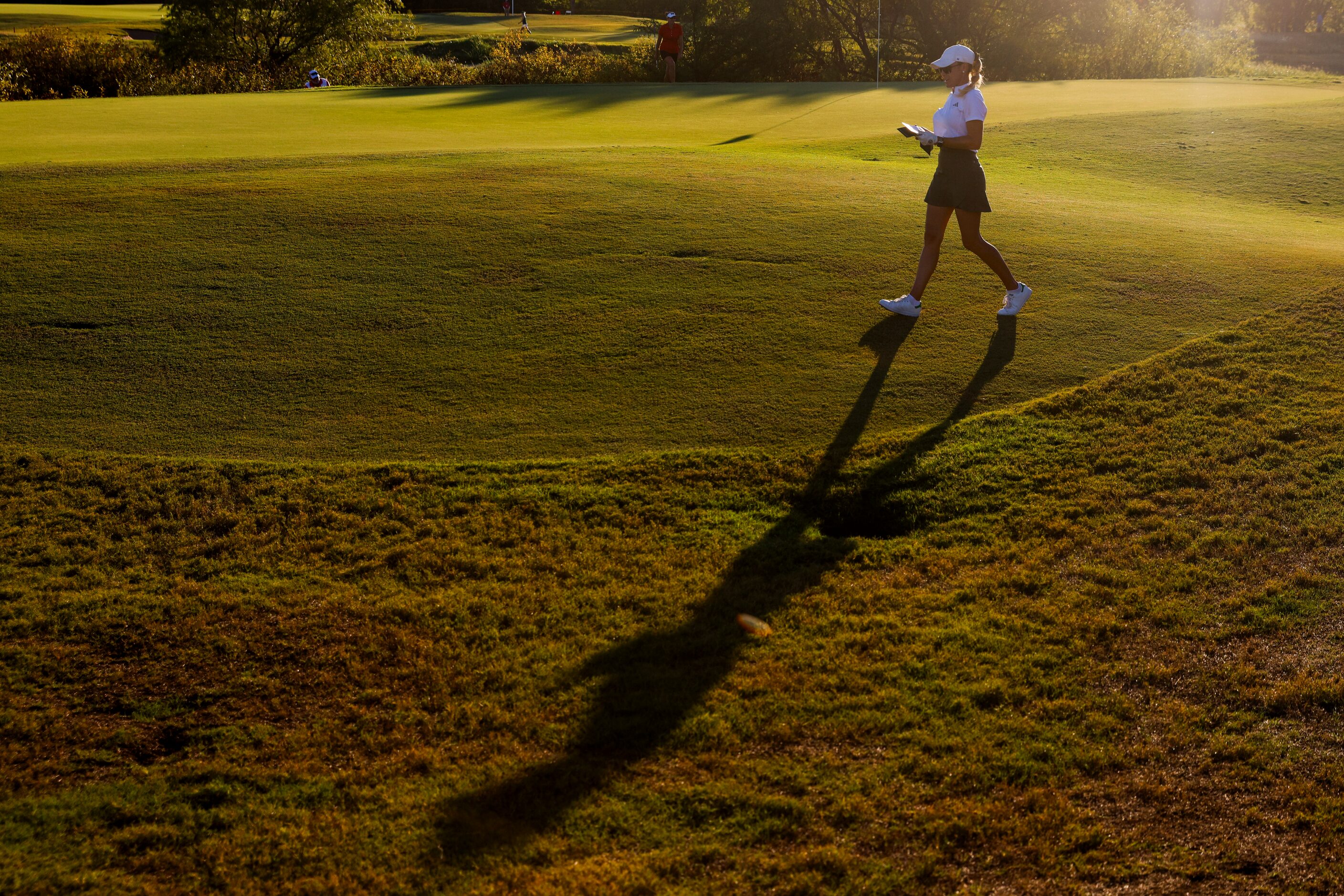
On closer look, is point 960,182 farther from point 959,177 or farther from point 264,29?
point 264,29

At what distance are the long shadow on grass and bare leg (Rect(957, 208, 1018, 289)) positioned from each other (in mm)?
1865

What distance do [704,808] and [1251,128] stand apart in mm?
15548

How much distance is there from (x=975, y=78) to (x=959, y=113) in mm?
230

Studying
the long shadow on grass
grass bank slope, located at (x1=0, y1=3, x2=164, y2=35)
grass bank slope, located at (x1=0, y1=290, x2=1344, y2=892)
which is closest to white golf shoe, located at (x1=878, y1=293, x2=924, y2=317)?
grass bank slope, located at (x1=0, y1=290, x2=1344, y2=892)

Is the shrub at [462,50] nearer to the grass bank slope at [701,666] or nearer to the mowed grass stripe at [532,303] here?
the mowed grass stripe at [532,303]

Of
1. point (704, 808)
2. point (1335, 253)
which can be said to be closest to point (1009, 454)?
point (704, 808)

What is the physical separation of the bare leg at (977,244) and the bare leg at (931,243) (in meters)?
0.08

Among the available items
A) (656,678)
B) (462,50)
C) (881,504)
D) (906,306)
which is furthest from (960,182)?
(462,50)

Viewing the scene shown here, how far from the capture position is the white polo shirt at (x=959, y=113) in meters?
6.67

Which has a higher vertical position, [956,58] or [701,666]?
[956,58]

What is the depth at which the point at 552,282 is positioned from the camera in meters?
8.02

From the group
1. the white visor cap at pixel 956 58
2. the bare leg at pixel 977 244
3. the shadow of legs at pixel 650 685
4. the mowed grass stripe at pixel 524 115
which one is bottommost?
the shadow of legs at pixel 650 685

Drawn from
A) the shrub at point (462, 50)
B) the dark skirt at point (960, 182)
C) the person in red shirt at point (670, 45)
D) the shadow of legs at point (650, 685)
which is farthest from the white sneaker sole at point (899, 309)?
the shrub at point (462, 50)

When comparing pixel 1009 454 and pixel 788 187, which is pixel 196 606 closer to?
pixel 1009 454
